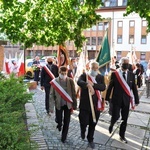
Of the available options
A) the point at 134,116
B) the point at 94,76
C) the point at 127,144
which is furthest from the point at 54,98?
the point at 134,116

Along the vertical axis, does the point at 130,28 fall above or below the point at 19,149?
above

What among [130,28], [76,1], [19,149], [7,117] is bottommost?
[19,149]

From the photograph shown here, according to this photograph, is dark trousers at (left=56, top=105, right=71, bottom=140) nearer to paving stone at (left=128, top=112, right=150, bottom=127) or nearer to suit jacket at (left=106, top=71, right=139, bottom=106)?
suit jacket at (left=106, top=71, right=139, bottom=106)

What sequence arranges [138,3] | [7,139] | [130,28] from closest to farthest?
[7,139], [138,3], [130,28]

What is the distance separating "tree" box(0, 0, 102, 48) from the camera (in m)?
8.85

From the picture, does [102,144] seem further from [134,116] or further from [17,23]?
[17,23]

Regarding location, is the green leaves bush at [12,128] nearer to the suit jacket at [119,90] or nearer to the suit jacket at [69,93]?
the suit jacket at [69,93]

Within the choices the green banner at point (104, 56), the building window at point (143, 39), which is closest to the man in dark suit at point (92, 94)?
the green banner at point (104, 56)

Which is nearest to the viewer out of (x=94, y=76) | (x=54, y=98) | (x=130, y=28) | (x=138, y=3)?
(x=94, y=76)

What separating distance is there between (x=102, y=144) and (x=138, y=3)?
4.62 m

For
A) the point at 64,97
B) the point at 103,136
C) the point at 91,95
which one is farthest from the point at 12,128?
the point at 103,136

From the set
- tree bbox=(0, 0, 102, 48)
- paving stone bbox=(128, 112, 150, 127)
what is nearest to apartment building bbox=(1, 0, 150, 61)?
tree bbox=(0, 0, 102, 48)

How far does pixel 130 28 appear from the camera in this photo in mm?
50375

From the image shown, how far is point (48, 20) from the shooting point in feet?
31.9
